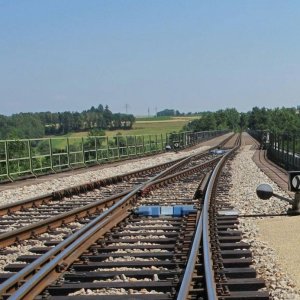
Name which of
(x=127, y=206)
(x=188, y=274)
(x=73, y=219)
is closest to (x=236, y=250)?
(x=188, y=274)

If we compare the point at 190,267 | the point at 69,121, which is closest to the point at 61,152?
the point at 190,267

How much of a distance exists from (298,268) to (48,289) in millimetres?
3113

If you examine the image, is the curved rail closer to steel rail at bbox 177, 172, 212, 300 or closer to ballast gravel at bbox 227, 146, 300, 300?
steel rail at bbox 177, 172, 212, 300

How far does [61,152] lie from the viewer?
1234 inches

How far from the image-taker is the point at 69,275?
22.2ft

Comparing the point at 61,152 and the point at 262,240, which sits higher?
the point at 61,152

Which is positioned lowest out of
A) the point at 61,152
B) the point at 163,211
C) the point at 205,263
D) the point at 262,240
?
the point at 262,240

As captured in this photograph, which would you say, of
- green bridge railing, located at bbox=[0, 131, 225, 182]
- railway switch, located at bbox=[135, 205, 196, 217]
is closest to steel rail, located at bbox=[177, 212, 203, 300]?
railway switch, located at bbox=[135, 205, 196, 217]

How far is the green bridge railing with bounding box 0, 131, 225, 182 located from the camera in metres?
24.8

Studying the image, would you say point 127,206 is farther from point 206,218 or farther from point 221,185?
point 221,185

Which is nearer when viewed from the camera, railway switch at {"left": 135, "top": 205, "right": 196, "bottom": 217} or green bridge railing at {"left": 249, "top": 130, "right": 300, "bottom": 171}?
railway switch at {"left": 135, "top": 205, "right": 196, "bottom": 217}

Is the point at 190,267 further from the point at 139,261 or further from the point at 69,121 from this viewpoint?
the point at 69,121

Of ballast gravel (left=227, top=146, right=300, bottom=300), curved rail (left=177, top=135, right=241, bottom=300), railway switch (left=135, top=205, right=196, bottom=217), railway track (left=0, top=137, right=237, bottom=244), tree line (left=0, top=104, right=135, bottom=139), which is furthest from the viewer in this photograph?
tree line (left=0, top=104, right=135, bottom=139)

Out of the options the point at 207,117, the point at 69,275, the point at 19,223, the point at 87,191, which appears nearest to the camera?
the point at 69,275
